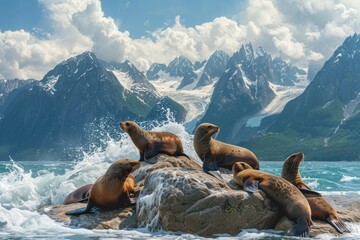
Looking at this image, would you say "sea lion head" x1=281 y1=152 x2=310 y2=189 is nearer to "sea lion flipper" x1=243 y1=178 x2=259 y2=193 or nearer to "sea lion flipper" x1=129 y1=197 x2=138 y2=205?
"sea lion flipper" x1=243 y1=178 x2=259 y2=193

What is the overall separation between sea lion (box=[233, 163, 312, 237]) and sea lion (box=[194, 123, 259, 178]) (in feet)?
9.90

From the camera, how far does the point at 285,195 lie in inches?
516

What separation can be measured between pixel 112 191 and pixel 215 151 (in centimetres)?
443

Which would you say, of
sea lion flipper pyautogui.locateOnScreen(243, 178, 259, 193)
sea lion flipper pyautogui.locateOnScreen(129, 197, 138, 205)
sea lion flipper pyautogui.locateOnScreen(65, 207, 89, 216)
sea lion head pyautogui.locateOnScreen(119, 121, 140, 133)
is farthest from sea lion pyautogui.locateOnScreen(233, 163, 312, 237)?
sea lion head pyautogui.locateOnScreen(119, 121, 140, 133)

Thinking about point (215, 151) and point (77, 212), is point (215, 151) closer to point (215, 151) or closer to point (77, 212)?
point (215, 151)

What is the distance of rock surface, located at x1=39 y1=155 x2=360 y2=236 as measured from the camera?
41.6ft

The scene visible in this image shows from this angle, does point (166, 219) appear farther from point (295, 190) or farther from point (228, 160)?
point (228, 160)

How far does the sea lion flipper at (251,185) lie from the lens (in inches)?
525

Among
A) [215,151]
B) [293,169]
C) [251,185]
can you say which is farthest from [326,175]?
[251,185]

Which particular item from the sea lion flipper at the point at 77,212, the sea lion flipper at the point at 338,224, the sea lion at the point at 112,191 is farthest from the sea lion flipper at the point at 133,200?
the sea lion flipper at the point at 338,224

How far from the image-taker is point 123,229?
13.6 metres

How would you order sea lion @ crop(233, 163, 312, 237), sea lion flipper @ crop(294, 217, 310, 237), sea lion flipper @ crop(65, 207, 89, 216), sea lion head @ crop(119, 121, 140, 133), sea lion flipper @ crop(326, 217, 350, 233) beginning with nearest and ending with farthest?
1. sea lion flipper @ crop(294, 217, 310, 237)
2. sea lion @ crop(233, 163, 312, 237)
3. sea lion flipper @ crop(326, 217, 350, 233)
4. sea lion flipper @ crop(65, 207, 89, 216)
5. sea lion head @ crop(119, 121, 140, 133)

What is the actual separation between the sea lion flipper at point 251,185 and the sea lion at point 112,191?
333cm

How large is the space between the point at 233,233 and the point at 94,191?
4.43 metres
